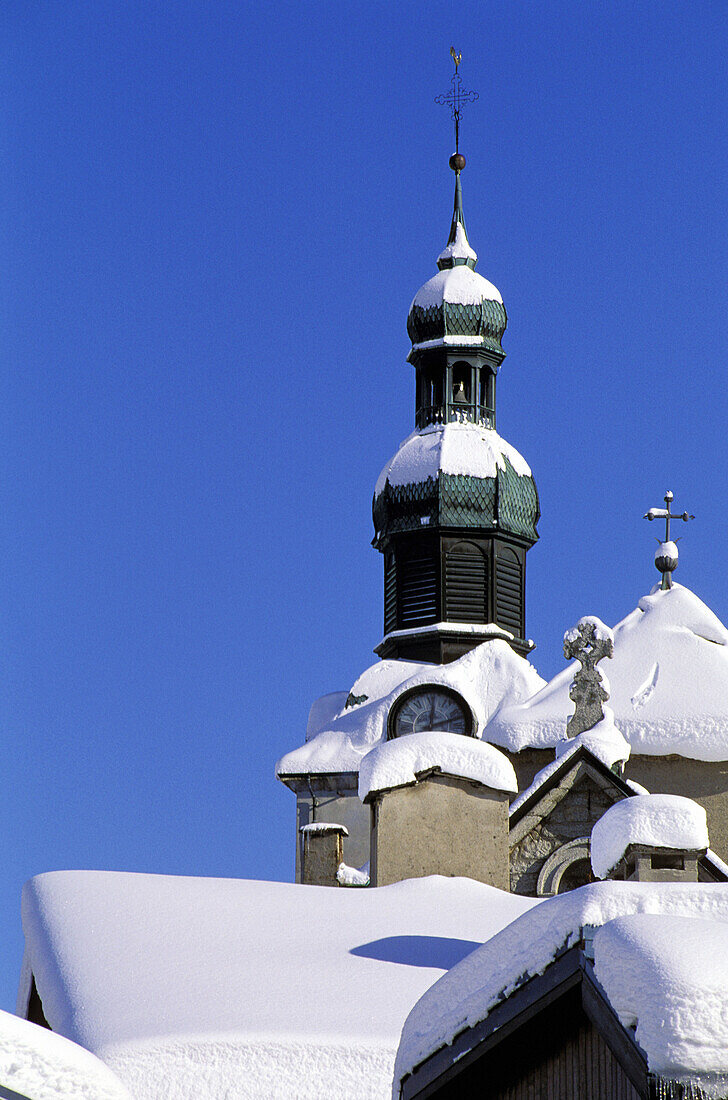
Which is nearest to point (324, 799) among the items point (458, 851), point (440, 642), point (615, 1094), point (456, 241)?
point (440, 642)

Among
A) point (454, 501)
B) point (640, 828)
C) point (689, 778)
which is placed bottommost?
point (640, 828)

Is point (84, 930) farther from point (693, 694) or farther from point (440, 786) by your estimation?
point (693, 694)

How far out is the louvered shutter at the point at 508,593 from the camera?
128 ft

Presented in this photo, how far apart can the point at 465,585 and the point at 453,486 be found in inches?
87.8

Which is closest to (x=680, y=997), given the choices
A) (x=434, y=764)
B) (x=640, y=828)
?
(x=640, y=828)

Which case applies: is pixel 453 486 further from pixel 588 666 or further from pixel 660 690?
pixel 588 666

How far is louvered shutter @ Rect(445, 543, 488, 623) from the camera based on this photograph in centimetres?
3869

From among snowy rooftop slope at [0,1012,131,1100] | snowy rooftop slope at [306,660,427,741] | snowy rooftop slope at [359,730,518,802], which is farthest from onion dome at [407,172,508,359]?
snowy rooftop slope at [0,1012,131,1100]

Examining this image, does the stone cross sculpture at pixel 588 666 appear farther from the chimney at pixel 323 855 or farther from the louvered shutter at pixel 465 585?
the louvered shutter at pixel 465 585

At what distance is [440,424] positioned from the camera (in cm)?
4038

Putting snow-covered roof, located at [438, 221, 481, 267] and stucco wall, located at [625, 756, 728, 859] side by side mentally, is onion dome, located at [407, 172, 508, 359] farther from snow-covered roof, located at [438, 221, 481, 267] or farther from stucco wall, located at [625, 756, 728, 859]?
stucco wall, located at [625, 756, 728, 859]

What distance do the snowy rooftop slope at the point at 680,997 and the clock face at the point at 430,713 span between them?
1149 inches

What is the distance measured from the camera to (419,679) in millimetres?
34250

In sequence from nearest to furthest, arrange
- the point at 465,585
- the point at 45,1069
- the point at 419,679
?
the point at 45,1069 < the point at 419,679 < the point at 465,585
